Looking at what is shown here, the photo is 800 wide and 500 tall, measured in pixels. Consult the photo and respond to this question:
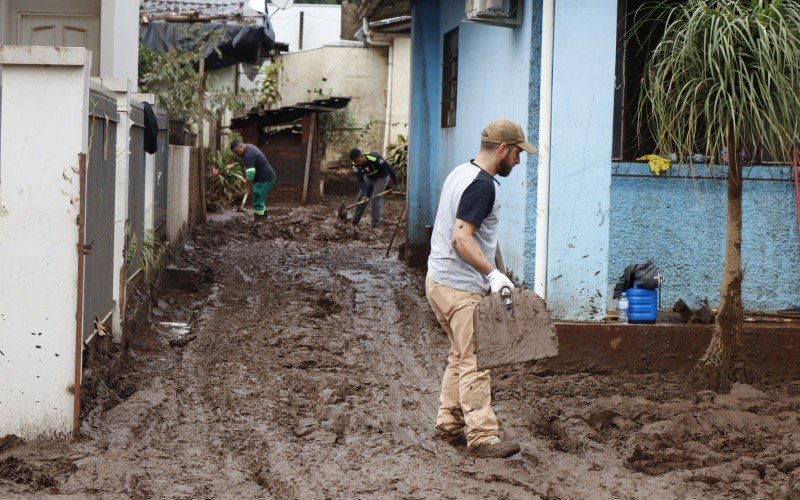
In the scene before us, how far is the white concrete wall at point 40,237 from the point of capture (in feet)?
18.9

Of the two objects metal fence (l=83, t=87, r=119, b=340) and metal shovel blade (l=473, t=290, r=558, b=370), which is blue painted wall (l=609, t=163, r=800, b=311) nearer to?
metal shovel blade (l=473, t=290, r=558, b=370)

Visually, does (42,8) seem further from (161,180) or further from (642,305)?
(642,305)

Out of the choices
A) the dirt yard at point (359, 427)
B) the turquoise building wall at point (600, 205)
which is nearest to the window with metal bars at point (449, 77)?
the turquoise building wall at point (600, 205)

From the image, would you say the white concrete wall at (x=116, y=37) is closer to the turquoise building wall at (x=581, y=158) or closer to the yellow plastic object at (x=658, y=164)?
the turquoise building wall at (x=581, y=158)

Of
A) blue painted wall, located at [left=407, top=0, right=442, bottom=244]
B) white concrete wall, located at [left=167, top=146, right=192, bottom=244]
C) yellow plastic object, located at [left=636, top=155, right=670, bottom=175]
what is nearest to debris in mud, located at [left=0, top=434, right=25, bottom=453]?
yellow plastic object, located at [left=636, top=155, right=670, bottom=175]

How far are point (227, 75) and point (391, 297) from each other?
52.3ft

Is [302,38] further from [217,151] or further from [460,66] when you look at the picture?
[460,66]

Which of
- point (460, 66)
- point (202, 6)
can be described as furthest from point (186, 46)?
point (460, 66)

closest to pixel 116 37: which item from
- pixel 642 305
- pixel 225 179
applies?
pixel 642 305

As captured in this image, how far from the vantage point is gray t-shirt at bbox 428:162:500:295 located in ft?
19.6

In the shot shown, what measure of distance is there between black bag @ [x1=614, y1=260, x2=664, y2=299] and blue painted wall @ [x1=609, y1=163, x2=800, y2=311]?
0.29 metres

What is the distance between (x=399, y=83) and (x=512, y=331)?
21.2 m

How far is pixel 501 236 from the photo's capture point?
957 cm

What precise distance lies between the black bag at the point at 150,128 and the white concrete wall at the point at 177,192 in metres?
2.88
